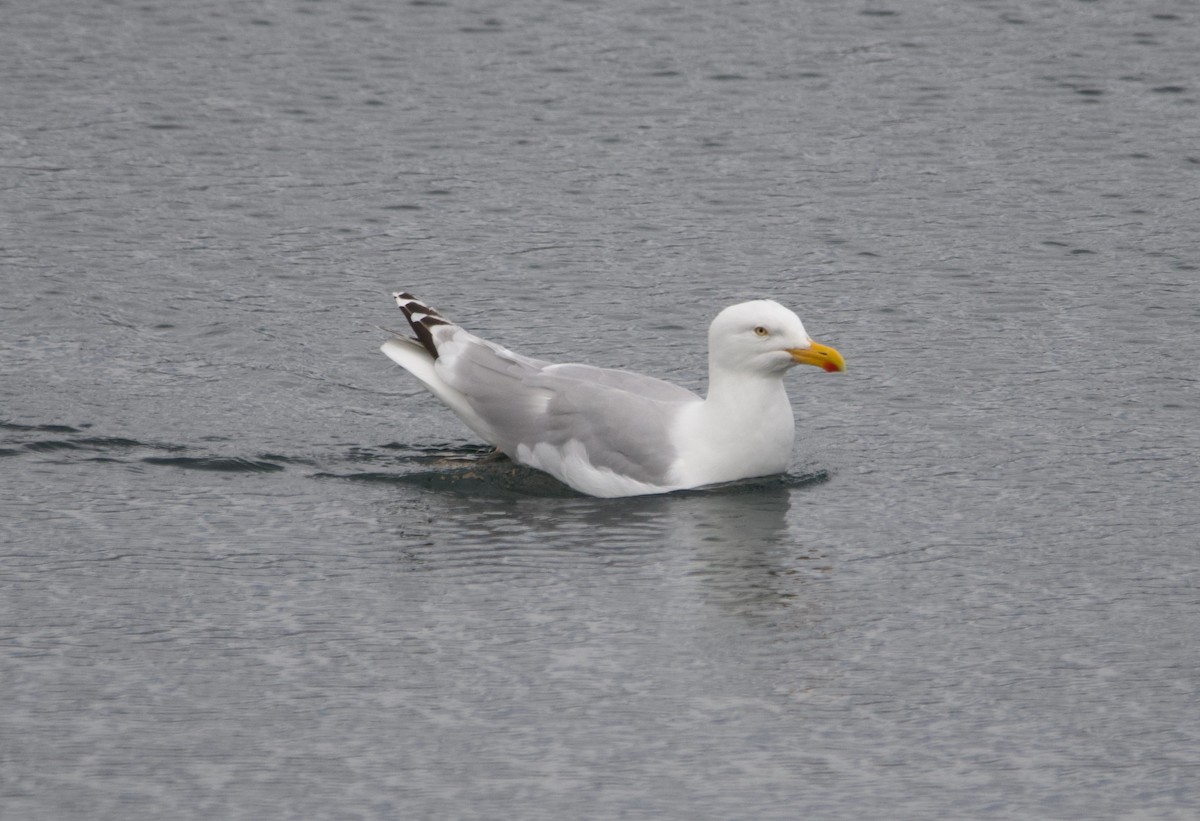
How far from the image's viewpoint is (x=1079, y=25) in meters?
18.3

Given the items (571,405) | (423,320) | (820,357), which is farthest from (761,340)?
(423,320)

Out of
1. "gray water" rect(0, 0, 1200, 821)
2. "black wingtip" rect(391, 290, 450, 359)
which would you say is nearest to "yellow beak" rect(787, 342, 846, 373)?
"gray water" rect(0, 0, 1200, 821)

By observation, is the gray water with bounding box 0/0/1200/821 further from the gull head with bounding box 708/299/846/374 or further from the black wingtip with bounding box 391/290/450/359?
the gull head with bounding box 708/299/846/374

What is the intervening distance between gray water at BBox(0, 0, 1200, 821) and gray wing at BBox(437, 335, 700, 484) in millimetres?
256

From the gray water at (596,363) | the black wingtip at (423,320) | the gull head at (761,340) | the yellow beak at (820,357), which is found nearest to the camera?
the gray water at (596,363)

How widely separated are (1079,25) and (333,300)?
822cm

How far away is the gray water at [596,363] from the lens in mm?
7934

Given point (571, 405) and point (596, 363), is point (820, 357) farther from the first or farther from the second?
point (596, 363)

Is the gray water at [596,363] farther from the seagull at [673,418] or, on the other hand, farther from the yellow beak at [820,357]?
the yellow beak at [820,357]

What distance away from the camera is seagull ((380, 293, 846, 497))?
1068cm

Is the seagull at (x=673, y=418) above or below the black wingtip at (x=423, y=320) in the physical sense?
below

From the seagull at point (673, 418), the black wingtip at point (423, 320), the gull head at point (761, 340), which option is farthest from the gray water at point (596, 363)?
the gull head at point (761, 340)

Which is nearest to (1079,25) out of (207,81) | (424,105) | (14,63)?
(424,105)

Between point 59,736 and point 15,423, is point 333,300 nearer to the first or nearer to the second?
point 15,423
